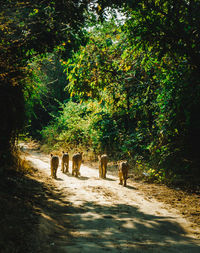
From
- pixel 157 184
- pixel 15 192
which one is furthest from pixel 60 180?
pixel 157 184

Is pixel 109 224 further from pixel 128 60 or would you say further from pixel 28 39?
pixel 128 60

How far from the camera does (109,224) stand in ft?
14.2

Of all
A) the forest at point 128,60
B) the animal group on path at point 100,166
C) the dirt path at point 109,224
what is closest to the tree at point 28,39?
the forest at point 128,60

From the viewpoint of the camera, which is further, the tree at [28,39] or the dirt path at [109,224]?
the tree at [28,39]

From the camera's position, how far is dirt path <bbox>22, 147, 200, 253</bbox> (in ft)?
10.7

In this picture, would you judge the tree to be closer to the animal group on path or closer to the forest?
the forest

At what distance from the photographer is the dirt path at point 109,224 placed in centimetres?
327

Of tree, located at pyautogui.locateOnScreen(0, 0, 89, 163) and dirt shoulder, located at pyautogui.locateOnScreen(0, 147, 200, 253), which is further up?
tree, located at pyautogui.locateOnScreen(0, 0, 89, 163)

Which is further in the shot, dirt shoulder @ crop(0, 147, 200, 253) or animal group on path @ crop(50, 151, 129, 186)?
animal group on path @ crop(50, 151, 129, 186)

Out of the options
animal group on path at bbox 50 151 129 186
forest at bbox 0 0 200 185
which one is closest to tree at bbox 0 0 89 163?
forest at bbox 0 0 200 185

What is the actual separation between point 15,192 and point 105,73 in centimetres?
644

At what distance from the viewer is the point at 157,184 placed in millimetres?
8039

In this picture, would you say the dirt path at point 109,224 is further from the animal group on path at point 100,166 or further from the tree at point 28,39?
the tree at point 28,39

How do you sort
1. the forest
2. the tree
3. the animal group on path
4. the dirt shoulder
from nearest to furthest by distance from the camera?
the dirt shoulder < the tree < the forest < the animal group on path
